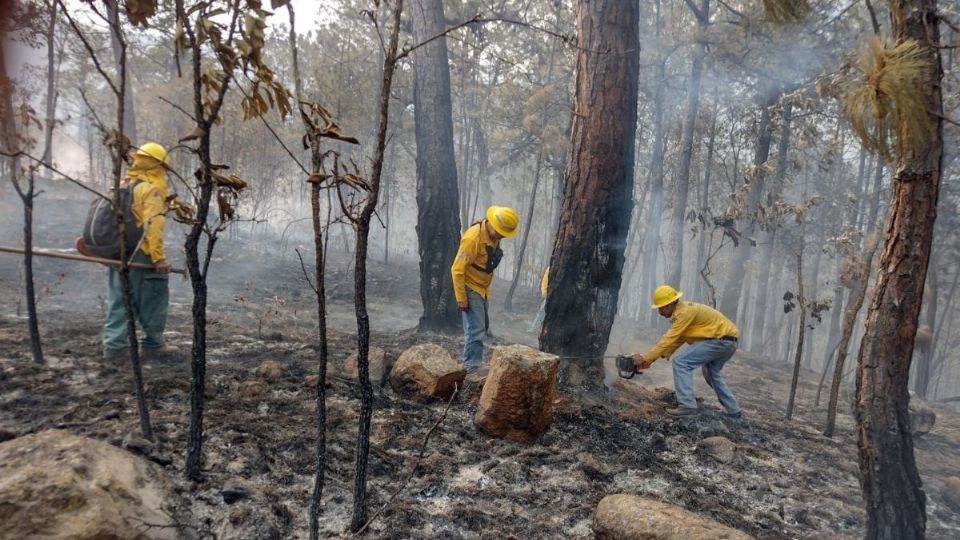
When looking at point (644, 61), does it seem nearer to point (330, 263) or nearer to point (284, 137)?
point (330, 263)

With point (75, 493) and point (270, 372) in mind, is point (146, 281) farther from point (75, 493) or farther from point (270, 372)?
point (75, 493)

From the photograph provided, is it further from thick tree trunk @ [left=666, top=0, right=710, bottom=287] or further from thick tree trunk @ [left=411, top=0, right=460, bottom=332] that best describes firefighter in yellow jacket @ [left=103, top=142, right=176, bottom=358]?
thick tree trunk @ [left=666, top=0, right=710, bottom=287]

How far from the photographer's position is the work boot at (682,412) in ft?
15.8

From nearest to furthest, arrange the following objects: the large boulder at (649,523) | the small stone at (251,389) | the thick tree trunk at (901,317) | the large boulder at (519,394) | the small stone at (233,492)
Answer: the large boulder at (649,523), the small stone at (233,492), the thick tree trunk at (901,317), the large boulder at (519,394), the small stone at (251,389)

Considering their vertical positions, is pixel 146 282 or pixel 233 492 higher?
pixel 146 282

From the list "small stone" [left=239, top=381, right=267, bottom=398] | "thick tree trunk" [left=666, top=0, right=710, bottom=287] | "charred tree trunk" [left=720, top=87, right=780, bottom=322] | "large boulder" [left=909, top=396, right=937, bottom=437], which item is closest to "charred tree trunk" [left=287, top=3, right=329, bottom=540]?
"small stone" [left=239, top=381, right=267, bottom=398]

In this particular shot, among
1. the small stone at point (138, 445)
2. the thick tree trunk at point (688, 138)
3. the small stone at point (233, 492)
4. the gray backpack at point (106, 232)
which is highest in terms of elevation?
the thick tree trunk at point (688, 138)

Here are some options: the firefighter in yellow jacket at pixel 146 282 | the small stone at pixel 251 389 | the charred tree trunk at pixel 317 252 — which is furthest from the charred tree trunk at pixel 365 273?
the firefighter in yellow jacket at pixel 146 282

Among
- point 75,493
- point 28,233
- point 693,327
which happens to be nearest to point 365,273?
point 75,493

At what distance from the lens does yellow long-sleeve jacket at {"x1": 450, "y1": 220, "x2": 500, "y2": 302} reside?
5312 millimetres

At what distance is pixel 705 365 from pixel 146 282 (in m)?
5.54

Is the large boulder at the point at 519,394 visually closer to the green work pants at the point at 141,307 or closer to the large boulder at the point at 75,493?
the large boulder at the point at 75,493

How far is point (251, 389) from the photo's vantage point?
147 inches

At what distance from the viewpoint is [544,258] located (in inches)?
923
